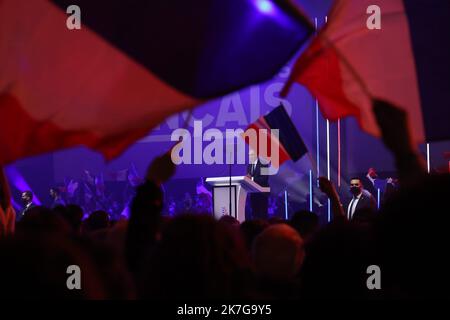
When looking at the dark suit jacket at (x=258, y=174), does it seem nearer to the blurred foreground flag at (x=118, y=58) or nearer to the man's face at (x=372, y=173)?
the man's face at (x=372, y=173)

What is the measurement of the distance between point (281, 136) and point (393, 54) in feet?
10.5

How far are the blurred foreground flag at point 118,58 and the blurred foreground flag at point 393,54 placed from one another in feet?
1.73

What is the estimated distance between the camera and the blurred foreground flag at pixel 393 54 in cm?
450

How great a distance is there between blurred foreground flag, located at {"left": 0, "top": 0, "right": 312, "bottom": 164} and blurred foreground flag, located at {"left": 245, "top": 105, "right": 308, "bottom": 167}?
3.29 meters

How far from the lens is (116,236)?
304 cm

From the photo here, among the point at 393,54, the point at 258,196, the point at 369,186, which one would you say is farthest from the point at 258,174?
the point at 393,54

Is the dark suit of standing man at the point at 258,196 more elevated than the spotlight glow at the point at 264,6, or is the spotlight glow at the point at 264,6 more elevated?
the spotlight glow at the point at 264,6

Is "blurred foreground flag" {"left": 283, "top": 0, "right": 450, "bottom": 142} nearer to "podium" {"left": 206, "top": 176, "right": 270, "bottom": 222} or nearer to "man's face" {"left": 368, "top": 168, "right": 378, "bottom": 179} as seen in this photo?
"podium" {"left": 206, "top": 176, "right": 270, "bottom": 222}

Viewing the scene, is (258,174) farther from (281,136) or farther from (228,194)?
(281,136)

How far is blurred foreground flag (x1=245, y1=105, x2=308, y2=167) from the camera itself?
7453 mm

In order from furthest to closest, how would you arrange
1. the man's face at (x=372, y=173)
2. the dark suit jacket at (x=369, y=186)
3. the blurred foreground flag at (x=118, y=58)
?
the dark suit jacket at (x=369, y=186), the man's face at (x=372, y=173), the blurred foreground flag at (x=118, y=58)

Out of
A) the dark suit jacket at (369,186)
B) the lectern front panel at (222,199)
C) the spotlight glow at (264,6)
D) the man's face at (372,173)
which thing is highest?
the spotlight glow at (264,6)

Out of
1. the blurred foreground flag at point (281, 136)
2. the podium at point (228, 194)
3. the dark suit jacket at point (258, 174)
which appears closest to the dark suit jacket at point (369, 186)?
the dark suit jacket at point (258, 174)
